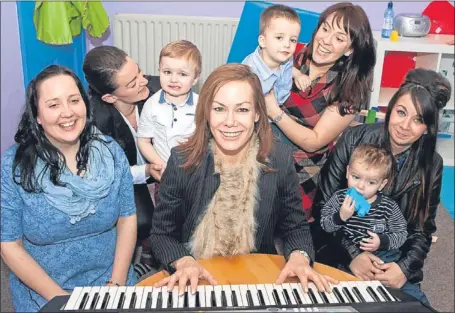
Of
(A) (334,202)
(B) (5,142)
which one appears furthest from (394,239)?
(B) (5,142)

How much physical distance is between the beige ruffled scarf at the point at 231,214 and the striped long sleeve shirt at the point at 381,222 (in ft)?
1.55

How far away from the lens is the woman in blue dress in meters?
1.99

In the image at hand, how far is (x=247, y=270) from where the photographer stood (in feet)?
6.27

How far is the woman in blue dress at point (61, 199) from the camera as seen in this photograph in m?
1.99

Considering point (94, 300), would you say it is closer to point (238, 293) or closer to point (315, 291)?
point (238, 293)

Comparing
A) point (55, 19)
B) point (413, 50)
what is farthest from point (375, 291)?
point (413, 50)

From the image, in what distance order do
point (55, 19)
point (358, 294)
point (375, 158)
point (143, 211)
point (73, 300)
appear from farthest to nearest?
Result: point (55, 19) < point (143, 211) < point (375, 158) < point (358, 294) < point (73, 300)

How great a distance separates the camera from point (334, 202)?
7.88 ft

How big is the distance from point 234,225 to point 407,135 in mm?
831

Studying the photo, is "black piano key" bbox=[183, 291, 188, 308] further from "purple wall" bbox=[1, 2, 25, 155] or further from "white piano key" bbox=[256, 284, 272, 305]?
"purple wall" bbox=[1, 2, 25, 155]

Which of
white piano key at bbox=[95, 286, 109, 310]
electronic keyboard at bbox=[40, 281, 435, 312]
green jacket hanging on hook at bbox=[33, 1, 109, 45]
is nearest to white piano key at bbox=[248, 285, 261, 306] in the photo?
electronic keyboard at bbox=[40, 281, 435, 312]

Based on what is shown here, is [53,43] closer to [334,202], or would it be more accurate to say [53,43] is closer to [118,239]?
[118,239]

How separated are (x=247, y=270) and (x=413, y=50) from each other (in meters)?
2.47

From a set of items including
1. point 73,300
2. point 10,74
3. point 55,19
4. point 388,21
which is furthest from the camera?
point 388,21
